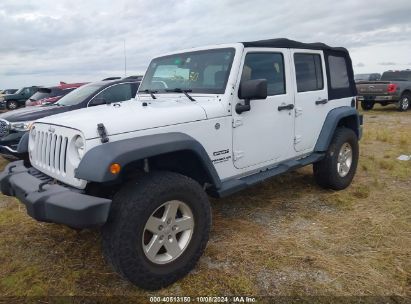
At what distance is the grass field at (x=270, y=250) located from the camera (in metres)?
2.97

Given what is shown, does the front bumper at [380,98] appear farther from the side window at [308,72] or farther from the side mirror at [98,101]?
the side mirror at [98,101]

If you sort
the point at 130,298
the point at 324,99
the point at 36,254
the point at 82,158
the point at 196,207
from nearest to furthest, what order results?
the point at 82,158
the point at 130,298
the point at 196,207
the point at 36,254
the point at 324,99

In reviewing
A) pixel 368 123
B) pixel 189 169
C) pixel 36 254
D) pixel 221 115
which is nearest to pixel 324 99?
pixel 221 115

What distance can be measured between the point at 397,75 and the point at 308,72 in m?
14.6

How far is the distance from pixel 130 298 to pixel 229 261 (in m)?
0.94

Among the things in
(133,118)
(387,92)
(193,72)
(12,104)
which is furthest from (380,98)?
(12,104)

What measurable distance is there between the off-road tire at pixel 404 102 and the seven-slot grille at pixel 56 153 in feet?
50.1

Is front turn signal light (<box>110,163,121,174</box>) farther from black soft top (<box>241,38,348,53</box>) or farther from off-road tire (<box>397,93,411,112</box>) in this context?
off-road tire (<box>397,93,411,112</box>)

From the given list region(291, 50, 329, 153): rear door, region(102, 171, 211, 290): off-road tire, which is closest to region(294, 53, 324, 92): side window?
region(291, 50, 329, 153): rear door

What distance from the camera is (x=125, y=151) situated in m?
2.59

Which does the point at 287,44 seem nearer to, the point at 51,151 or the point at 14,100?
the point at 51,151

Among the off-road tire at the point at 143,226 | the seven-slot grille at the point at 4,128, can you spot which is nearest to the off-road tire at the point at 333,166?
the off-road tire at the point at 143,226

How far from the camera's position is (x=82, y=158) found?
2652 mm

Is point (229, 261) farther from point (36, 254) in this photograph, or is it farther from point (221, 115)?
point (36, 254)
